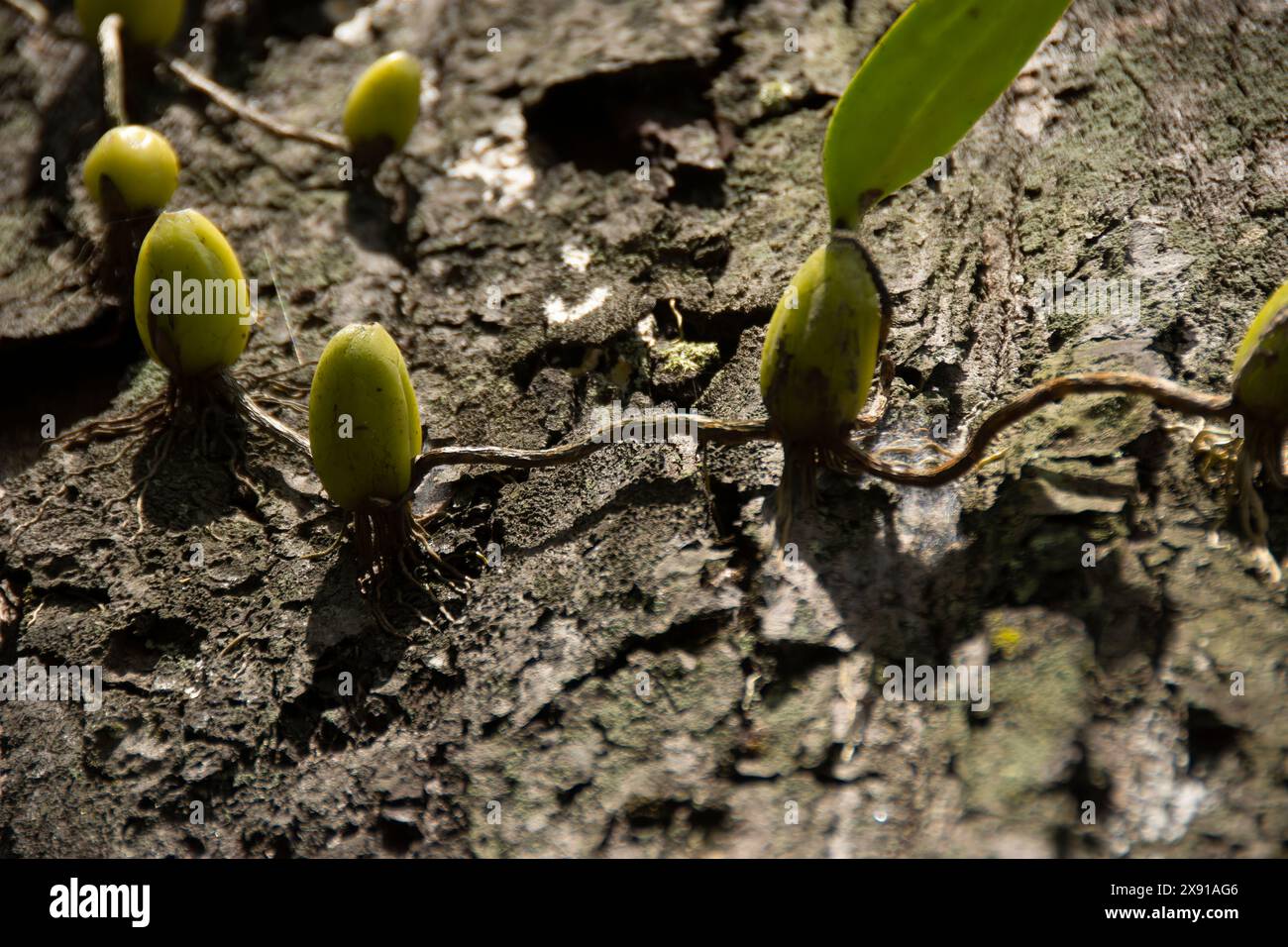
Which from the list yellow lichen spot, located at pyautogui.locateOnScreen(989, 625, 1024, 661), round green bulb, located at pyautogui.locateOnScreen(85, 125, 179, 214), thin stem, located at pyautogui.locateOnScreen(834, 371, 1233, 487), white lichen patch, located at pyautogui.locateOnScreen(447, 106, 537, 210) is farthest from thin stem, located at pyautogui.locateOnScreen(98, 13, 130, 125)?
yellow lichen spot, located at pyautogui.locateOnScreen(989, 625, 1024, 661)

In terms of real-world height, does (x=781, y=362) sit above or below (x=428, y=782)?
above

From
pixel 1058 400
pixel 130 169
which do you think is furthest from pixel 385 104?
pixel 1058 400

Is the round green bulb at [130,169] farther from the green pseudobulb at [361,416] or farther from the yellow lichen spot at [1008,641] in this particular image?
the yellow lichen spot at [1008,641]

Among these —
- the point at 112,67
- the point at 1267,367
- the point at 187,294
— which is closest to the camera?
the point at 1267,367

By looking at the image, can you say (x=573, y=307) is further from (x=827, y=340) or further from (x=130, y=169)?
(x=130, y=169)

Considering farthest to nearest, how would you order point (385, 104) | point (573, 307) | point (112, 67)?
point (112, 67) → point (385, 104) → point (573, 307)
